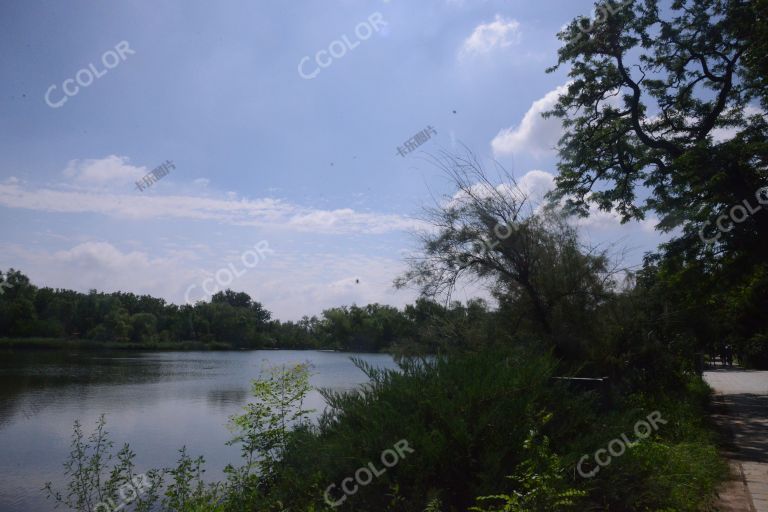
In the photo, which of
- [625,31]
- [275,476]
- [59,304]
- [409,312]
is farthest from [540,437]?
[59,304]

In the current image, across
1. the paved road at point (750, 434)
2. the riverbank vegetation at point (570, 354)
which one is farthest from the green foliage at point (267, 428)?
the paved road at point (750, 434)

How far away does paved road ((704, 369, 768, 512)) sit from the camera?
20.4 feet

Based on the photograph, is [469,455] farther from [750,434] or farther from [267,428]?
[750,434]

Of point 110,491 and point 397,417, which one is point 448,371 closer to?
point 397,417

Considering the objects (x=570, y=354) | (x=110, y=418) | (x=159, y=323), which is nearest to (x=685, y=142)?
(x=570, y=354)

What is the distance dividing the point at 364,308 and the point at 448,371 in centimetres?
5725

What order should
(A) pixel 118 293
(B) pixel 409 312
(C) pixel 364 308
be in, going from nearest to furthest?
(B) pixel 409 312 → (C) pixel 364 308 → (A) pixel 118 293

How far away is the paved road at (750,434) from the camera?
622 cm

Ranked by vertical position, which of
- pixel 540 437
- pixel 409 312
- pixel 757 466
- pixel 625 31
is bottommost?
pixel 757 466

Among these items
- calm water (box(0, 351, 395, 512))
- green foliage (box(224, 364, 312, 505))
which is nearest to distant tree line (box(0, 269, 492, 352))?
calm water (box(0, 351, 395, 512))

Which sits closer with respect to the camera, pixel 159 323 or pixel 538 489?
pixel 538 489

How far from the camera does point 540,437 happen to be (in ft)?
16.4

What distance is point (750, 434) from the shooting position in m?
9.86

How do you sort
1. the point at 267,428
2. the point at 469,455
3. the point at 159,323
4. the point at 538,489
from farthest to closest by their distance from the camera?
the point at 159,323 < the point at 267,428 < the point at 469,455 < the point at 538,489
